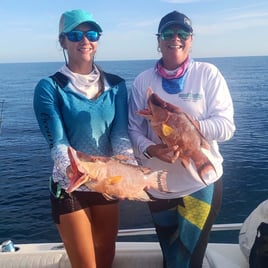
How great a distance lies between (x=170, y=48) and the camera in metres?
3.59

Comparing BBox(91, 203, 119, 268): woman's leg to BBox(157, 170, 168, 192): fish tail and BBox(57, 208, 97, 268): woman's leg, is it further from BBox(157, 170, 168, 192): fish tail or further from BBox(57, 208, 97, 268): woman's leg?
BBox(157, 170, 168, 192): fish tail

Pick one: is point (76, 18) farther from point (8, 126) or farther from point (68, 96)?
point (8, 126)

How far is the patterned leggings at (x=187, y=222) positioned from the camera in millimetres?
3721

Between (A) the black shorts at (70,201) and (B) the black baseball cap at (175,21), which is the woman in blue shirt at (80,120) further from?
(B) the black baseball cap at (175,21)

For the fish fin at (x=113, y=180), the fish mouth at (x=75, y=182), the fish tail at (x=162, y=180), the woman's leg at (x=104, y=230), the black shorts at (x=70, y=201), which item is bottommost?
the woman's leg at (x=104, y=230)

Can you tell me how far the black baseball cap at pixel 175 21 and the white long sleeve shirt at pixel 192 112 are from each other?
0.37m

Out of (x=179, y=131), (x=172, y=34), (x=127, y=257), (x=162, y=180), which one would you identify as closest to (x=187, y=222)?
(x=162, y=180)

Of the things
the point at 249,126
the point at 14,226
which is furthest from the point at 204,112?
the point at 249,126

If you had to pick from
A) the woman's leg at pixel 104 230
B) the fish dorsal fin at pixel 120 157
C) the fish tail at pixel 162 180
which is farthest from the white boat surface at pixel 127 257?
the fish dorsal fin at pixel 120 157

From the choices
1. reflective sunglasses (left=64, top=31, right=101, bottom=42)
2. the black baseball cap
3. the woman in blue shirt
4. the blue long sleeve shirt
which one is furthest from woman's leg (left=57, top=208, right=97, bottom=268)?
the black baseball cap

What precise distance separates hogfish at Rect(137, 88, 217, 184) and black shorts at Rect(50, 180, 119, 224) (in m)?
0.89

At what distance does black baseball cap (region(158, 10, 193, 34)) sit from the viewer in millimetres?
3535

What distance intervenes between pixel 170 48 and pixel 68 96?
1.06m

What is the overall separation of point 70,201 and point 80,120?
2.49 feet
